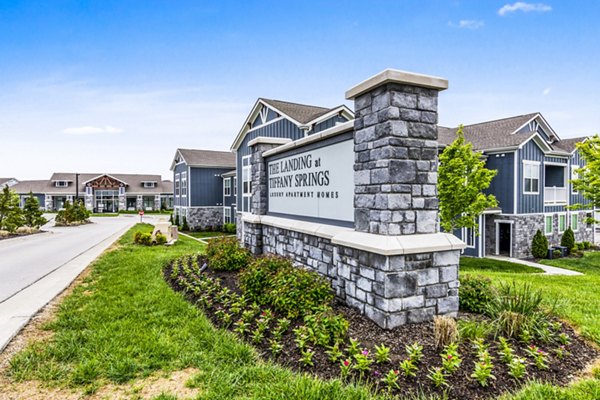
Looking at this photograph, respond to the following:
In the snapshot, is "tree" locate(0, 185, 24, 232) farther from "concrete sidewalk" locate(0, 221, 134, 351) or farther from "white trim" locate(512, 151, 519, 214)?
"white trim" locate(512, 151, 519, 214)

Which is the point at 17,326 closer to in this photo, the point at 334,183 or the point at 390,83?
the point at 334,183

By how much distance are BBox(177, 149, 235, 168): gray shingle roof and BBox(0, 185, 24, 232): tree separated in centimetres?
1216

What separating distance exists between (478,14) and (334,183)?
7.99 meters

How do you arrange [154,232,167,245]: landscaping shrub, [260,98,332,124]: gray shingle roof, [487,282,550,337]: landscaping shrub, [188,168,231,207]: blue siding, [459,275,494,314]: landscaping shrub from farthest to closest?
[188,168,231,207]: blue siding
[260,98,332,124]: gray shingle roof
[154,232,167,245]: landscaping shrub
[459,275,494,314]: landscaping shrub
[487,282,550,337]: landscaping shrub

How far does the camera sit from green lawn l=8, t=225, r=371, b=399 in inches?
127

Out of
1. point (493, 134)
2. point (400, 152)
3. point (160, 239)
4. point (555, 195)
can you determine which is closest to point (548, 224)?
point (555, 195)

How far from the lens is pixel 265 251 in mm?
8953

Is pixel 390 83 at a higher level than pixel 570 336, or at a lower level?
higher

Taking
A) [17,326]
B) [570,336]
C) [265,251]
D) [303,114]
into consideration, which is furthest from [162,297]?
[303,114]

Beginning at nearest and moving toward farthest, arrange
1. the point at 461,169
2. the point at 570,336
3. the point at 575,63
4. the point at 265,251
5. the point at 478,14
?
the point at 570,336
the point at 265,251
the point at 478,14
the point at 575,63
the point at 461,169

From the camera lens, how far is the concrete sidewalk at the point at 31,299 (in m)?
4.94

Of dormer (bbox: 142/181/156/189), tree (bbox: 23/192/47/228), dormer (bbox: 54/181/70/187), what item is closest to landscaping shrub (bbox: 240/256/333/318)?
tree (bbox: 23/192/47/228)

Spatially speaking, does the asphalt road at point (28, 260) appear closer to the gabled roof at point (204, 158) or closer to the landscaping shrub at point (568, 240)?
the gabled roof at point (204, 158)

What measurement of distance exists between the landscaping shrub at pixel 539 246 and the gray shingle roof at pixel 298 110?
12803 mm
